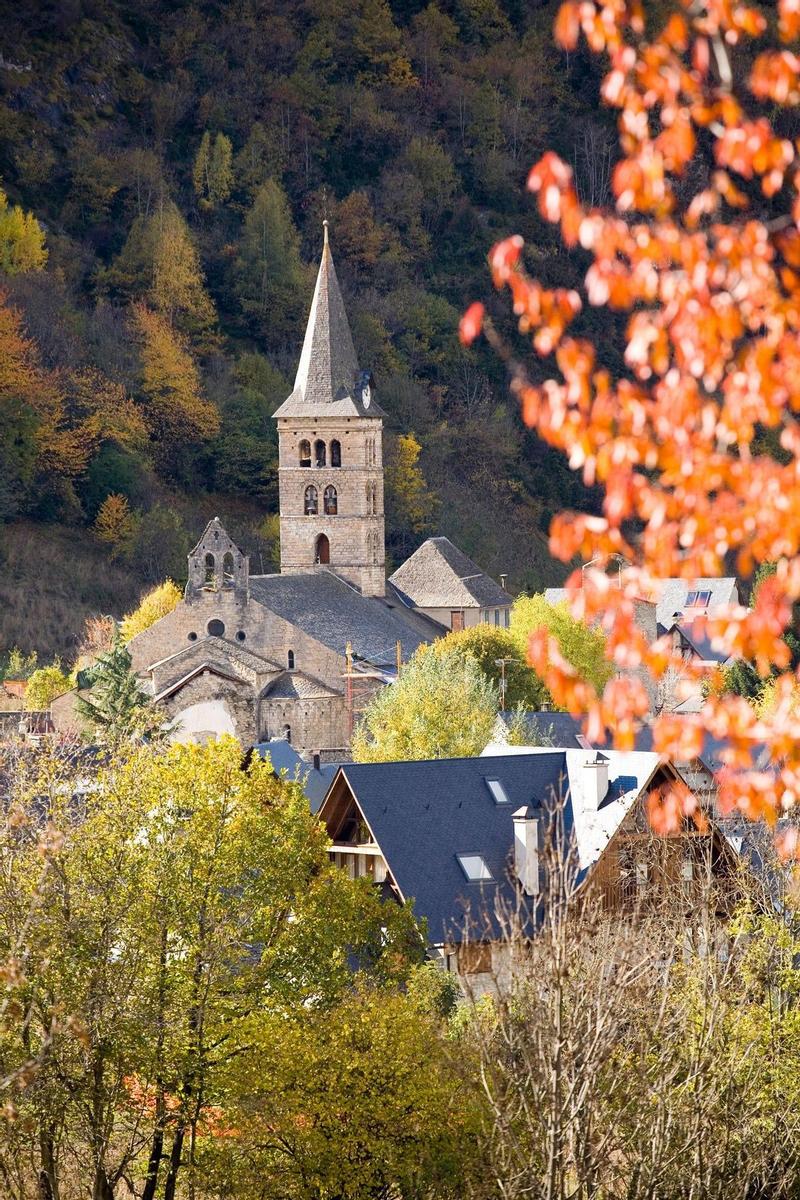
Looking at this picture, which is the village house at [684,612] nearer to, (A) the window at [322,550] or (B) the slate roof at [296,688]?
(A) the window at [322,550]

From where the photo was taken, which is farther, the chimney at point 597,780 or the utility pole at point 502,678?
the utility pole at point 502,678

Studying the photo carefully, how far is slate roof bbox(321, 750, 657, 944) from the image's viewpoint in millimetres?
31656

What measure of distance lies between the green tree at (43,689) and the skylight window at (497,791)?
28.8 meters

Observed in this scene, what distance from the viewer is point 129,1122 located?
22359 mm

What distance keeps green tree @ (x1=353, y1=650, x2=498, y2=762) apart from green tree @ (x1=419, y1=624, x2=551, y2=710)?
2676 millimetres

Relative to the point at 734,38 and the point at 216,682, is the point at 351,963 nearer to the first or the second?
the point at 734,38

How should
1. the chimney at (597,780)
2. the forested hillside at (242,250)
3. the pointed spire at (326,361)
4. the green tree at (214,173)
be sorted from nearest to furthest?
the chimney at (597,780) < the pointed spire at (326,361) < the forested hillside at (242,250) < the green tree at (214,173)

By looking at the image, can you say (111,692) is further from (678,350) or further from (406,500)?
(678,350)

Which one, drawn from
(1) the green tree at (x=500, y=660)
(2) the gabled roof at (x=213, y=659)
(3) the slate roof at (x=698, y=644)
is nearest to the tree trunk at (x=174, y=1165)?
(1) the green tree at (x=500, y=660)

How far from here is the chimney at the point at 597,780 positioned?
1300 inches

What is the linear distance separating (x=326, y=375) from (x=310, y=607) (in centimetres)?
1174

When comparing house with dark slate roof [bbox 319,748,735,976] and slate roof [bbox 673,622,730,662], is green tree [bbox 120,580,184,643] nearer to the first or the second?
slate roof [bbox 673,622,730,662]

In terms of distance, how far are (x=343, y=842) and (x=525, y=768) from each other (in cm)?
316

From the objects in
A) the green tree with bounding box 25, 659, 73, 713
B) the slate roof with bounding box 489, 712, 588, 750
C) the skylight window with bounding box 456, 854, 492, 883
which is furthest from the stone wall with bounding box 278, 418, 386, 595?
the skylight window with bounding box 456, 854, 492, 883
